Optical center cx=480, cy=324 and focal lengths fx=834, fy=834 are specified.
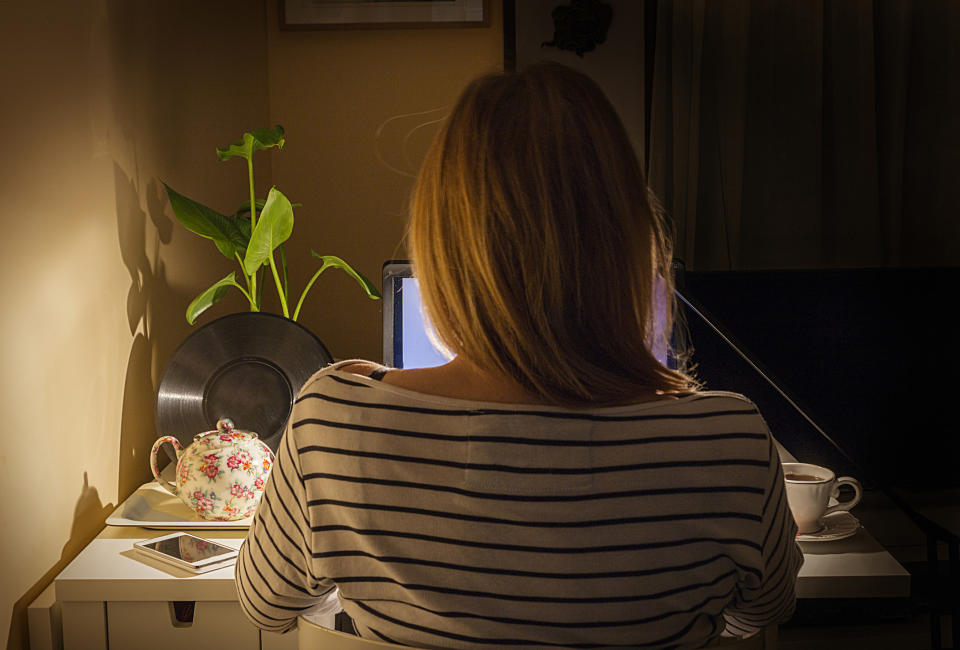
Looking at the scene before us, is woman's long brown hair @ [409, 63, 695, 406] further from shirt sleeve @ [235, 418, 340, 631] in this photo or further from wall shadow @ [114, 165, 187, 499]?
wall shadow @ [114, 165, 187, 499]

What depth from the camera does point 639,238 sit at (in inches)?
27.6

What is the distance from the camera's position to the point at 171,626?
101 centimetres

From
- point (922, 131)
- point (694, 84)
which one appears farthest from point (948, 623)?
point (694, 84)

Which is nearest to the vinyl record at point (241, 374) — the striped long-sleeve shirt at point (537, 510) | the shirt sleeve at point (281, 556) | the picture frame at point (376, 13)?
the shirt sleeve at point (281, 556)

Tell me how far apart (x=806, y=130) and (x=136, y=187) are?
1.65m

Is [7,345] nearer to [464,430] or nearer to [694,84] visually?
[464,430]

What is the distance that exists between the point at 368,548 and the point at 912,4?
6.97 feet

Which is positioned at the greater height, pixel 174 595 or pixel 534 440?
pixel 534 440

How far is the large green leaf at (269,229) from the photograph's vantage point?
132 centimetres

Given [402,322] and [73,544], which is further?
[402,322]

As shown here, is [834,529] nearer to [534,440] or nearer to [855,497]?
[855,497]

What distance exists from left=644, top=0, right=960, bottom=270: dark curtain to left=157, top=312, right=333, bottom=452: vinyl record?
3.83ft

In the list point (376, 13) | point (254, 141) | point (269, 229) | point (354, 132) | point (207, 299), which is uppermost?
point (376, 13)

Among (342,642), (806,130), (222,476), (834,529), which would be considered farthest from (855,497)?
(806,130)
